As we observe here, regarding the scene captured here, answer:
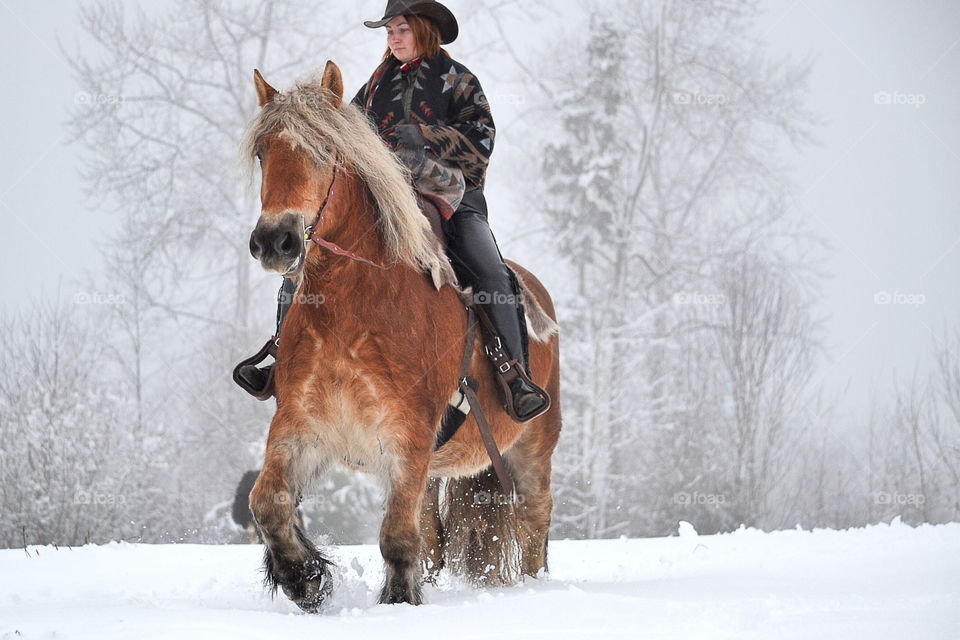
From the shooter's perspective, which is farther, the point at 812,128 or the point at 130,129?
the point at 812,128

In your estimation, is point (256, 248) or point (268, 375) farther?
point (268, 375)

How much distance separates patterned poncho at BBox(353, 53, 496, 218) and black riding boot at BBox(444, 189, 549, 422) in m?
0.29

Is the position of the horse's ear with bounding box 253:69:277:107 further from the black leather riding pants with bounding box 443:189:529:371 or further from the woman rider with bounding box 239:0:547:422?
the black leather riding pants with bounding box 443:189:529:371

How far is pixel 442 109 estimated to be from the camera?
5.47 m

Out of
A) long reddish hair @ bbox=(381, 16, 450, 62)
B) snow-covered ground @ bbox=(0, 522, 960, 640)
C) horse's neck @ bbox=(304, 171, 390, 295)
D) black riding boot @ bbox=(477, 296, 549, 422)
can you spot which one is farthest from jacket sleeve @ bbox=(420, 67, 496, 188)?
snow-covered ground @ bbox=(0, 522, 960, 640)

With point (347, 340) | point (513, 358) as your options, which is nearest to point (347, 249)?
point (347, 340)

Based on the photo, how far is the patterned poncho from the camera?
5367 millimetres

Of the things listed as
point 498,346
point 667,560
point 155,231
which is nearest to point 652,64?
point 155,231

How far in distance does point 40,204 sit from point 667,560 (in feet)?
56.6

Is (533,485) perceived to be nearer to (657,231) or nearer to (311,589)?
(311,589)

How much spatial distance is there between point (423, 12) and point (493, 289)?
1.68m

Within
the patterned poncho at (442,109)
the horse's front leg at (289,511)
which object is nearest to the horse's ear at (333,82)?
the patterned poncho at (442,109)

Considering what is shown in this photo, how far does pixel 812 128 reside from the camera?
22.3 metres

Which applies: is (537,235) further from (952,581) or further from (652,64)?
(952,581)
